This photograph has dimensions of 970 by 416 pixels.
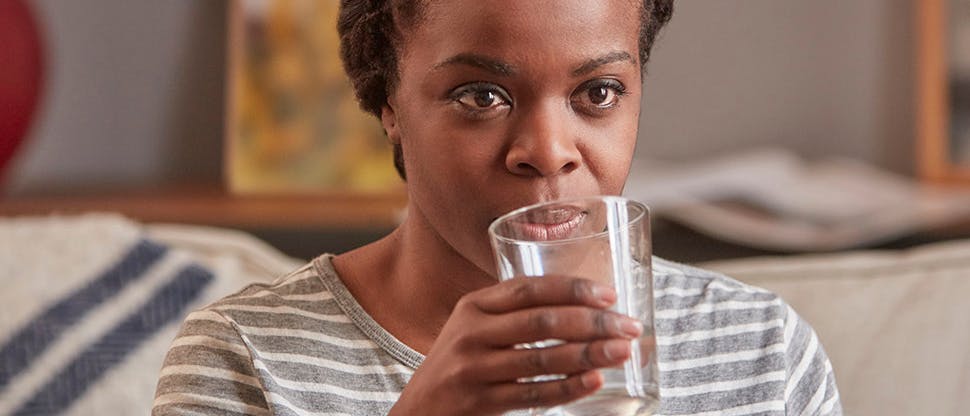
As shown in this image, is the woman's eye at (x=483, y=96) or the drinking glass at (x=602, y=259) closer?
the drinking glass at (x=602, y=259)

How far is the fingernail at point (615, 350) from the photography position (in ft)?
2.74

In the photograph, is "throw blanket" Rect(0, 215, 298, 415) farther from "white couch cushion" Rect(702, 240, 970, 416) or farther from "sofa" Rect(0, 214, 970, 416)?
"white couch cushion" Rect(702, 240, 970, 416)

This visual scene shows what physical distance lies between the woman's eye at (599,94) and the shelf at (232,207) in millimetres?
1169

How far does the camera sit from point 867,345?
5.66 feet

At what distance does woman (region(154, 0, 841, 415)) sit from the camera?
35.0 inches

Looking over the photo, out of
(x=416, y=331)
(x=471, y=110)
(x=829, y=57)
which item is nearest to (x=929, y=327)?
(x=416, y=331)

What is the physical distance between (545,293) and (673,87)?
215 centimetres

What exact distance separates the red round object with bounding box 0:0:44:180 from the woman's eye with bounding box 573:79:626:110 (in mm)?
1709

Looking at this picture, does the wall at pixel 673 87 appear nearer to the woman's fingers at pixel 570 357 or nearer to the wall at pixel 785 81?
the wall at pixel 785 81

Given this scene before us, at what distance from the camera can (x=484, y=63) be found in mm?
1063

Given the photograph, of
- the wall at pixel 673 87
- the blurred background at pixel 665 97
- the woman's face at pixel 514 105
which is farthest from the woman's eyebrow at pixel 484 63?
the wall at pixel 673 87

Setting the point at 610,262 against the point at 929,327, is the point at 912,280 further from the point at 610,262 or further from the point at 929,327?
the point at 610,262

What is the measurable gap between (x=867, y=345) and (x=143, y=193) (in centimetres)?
152

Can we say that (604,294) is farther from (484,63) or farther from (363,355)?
(363,355)
